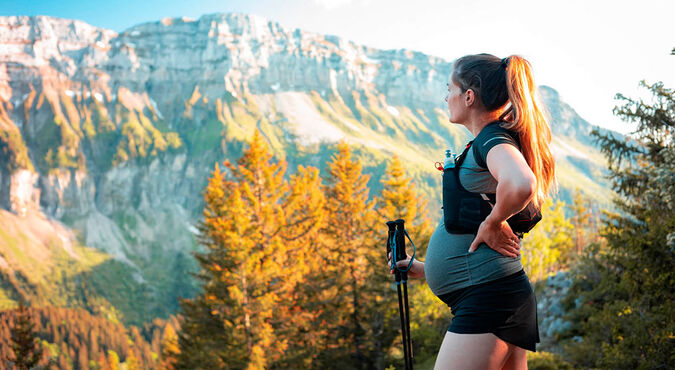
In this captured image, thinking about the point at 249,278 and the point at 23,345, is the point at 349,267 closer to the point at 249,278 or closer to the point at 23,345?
the point at 249,278

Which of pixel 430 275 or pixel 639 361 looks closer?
pixel 430 275

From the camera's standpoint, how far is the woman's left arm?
1862 millimetres

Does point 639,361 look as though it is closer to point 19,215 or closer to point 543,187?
point 543,187

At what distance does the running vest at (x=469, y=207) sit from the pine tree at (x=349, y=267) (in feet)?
65.5

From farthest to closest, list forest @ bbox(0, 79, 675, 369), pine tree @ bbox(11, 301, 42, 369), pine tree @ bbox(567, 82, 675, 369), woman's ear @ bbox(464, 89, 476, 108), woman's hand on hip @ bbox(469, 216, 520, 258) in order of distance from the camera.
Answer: pine tree @ bbox(11, 301, 42, 369) → forest @ bbox(0, 79, 675, 369) → pine tree @ bbox(567, 82, 675, 369) → woman's ear @ bbox(464, 89, 476, 108) → woman's hand on hip @ bbox(469, 216, 520, 258)

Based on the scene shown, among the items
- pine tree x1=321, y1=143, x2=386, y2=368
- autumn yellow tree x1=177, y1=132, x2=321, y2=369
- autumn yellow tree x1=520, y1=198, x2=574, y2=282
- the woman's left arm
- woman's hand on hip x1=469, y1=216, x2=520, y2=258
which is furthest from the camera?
autumn yellow tree x1=520, y1=198, x2=574, y2=282

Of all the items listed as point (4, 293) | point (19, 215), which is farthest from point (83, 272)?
point (19, 215)

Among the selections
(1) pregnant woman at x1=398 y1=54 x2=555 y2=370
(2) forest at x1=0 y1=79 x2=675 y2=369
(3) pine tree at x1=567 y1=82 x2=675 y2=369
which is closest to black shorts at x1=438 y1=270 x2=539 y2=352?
(1) pregnant woman at x1=398 y1=54 x2=555 y2=370

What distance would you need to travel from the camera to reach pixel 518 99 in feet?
7.23

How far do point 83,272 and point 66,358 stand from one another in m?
61.4

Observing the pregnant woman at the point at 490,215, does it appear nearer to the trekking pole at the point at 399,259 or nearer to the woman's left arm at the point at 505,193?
the woman's left arm at the point at 505,193

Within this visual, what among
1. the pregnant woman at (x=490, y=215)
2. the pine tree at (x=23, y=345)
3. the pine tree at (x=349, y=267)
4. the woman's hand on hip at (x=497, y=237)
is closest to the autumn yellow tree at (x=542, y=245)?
the pine tree at (x=349, y=267)

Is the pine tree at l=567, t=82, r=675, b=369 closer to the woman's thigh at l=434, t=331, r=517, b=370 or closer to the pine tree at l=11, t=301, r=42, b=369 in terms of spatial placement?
the woman's thigh at l=434, t=331, r=517, b=370

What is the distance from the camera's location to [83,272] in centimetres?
16975
